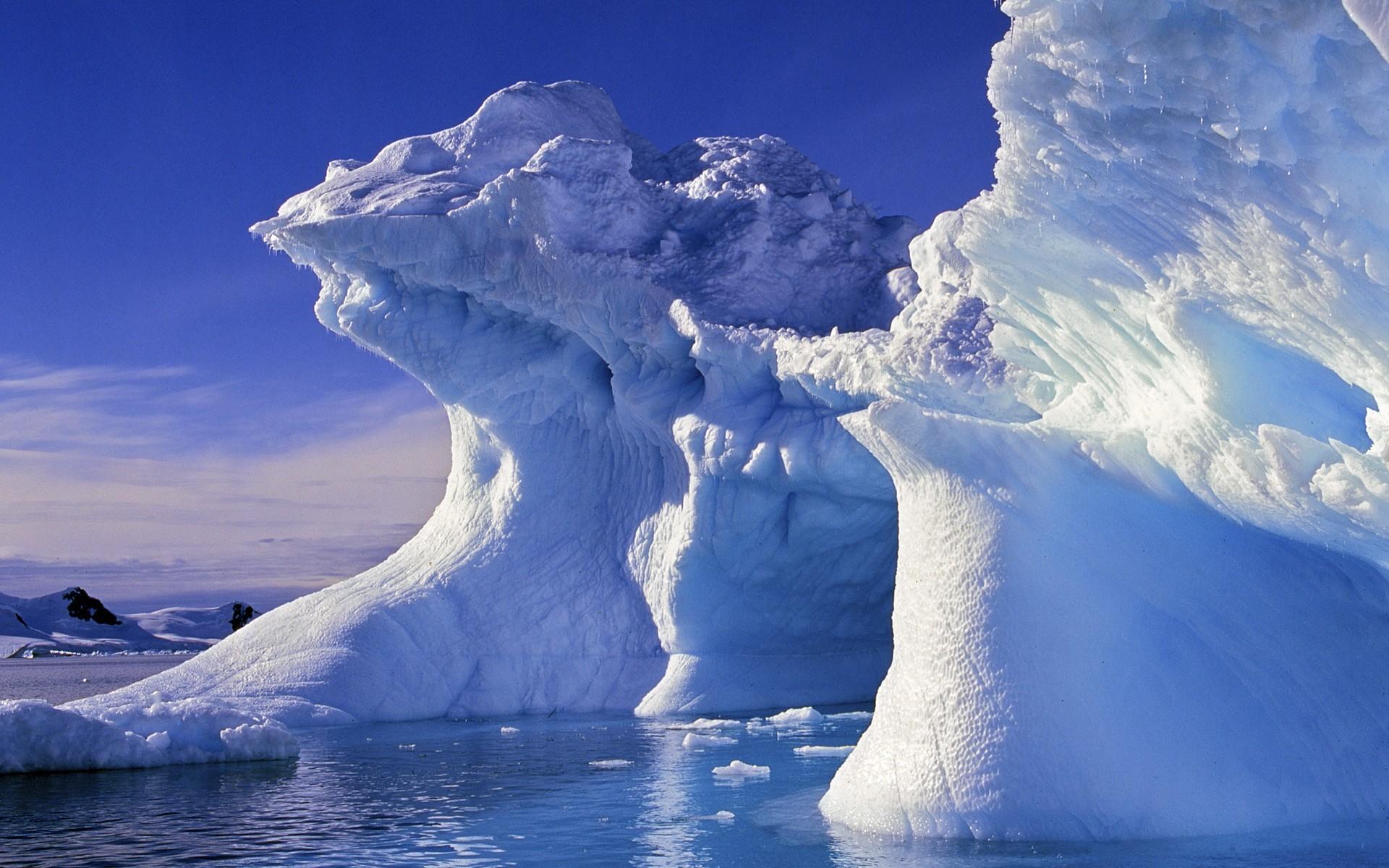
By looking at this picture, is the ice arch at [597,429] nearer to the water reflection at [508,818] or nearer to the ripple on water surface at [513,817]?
the ripple on water surface at [513,817]

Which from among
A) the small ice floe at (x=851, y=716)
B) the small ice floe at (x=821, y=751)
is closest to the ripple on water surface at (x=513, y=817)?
the small ice floe at (x=821, y=751)

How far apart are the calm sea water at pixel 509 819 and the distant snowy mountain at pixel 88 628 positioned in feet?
194

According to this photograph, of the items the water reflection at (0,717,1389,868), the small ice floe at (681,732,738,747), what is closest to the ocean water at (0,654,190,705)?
the water reflection at (0,717,1389,868)

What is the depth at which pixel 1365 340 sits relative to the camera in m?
4.41

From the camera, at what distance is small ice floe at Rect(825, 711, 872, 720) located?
12.4 m

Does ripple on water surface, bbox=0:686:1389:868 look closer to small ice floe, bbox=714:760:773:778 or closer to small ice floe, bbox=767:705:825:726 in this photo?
small ice floe, bbox=714:760:773:778

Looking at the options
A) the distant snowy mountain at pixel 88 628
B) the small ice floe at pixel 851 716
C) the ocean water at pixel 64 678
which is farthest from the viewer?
the distant snowy mountain at pixel 88 628

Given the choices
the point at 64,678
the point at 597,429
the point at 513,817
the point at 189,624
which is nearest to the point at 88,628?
the point at 189,624

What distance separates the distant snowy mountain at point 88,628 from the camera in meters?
66.0

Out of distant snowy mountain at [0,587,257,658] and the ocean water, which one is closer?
the ocean water

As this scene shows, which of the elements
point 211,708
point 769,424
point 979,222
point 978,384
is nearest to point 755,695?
point 769,424

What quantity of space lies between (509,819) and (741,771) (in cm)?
198

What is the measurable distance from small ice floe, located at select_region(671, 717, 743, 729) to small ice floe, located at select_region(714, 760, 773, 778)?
10.00 ft

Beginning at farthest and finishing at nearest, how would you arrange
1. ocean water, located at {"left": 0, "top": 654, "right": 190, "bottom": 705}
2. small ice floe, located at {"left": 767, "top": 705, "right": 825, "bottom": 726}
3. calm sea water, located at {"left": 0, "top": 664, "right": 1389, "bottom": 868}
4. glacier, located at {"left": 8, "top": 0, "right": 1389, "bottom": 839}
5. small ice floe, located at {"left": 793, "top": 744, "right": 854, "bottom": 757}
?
ocean water, located at {"left": 0, "top": 654, "right": 190, "bottom": 705} → small ice floe, located at {"left": 767, "top": 705, "right": 825, "bottom": 726} → small ice floe, located at {"left": 793, "top": 744, "right": 854, "bottom": 757} → calm sea water, located at {"left": 0, "top": 664, "right": 1389, "bottom": 868} → glacier, located at {"left": 8, "top": 0, "right": 1389, "bottom": 839}
